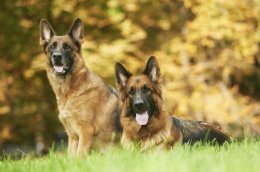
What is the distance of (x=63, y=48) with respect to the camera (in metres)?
8.52

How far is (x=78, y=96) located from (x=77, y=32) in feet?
3.06

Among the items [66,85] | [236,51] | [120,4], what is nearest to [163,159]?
[66,85]

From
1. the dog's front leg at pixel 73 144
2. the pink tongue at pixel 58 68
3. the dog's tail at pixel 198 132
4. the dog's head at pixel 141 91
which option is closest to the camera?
the dog's head at pixel 141 91

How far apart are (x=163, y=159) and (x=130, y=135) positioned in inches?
87.5

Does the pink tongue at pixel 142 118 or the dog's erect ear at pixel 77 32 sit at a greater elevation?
the dog's erect ear at pixel 77 32

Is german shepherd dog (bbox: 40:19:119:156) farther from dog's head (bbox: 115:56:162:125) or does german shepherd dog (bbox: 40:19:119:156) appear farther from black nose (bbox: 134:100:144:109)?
black nose (bbox: 134:100:144:109)

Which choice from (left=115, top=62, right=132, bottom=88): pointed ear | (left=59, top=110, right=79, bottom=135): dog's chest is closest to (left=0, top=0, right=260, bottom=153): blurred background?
(left=59, top=110, right=79, bottom=135): dog's chest

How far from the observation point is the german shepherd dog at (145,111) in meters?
7.54

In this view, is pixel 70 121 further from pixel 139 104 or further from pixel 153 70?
pixel 153 70

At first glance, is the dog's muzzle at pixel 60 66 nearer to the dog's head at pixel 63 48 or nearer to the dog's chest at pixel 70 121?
the dog's head at pixel 63 48

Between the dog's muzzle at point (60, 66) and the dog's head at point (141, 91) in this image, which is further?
the dog's muzzle at point (60, 66)

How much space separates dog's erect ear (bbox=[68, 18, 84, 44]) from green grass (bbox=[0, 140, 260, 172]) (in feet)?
7.96

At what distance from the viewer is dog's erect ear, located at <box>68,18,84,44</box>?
8.73 meters

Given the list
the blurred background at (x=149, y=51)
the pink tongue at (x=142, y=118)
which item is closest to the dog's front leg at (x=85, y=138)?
the pink tongue at (x=142, y=118)
